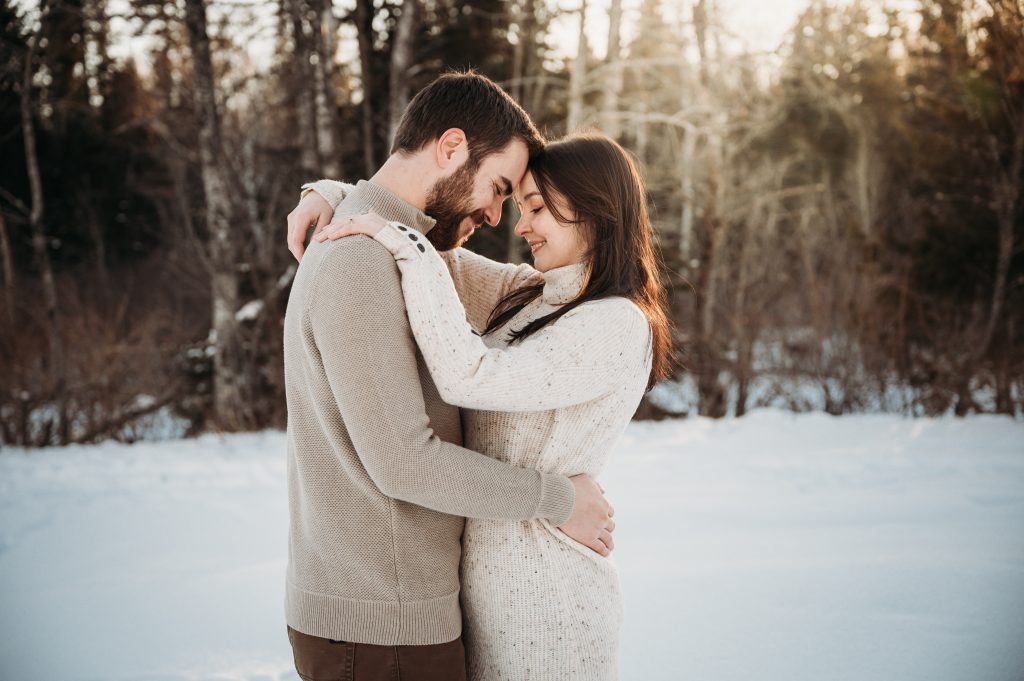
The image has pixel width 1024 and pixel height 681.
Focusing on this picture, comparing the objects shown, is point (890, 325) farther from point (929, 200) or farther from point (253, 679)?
point (253, 679)

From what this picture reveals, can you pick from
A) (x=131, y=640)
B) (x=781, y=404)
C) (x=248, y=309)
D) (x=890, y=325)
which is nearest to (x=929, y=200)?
(x=890, y=325)

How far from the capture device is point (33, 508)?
510 centimetres

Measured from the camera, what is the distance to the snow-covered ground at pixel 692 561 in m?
3.05

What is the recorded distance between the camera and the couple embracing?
138cm

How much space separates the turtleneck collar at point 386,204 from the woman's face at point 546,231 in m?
0.31

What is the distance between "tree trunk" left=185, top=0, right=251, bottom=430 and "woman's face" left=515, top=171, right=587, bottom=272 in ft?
23.3

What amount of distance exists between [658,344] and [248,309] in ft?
25.7

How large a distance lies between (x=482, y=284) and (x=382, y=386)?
0.90 m

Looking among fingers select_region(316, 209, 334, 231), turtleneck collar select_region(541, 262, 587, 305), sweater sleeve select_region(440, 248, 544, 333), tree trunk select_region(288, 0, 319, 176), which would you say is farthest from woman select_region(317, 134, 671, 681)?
tree trunk select_region(288, 0, 319, 176)

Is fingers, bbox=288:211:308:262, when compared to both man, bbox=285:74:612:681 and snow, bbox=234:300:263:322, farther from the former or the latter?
snow, bbox=234:300:263:322

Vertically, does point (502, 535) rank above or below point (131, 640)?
above

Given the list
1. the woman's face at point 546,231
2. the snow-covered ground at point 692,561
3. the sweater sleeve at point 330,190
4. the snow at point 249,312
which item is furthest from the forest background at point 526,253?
the woman's face at point 546,231

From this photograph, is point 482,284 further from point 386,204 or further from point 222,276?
point 222,276

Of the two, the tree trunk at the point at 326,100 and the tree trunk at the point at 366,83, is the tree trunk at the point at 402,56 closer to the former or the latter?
the tree trunk at the point at 366,83
